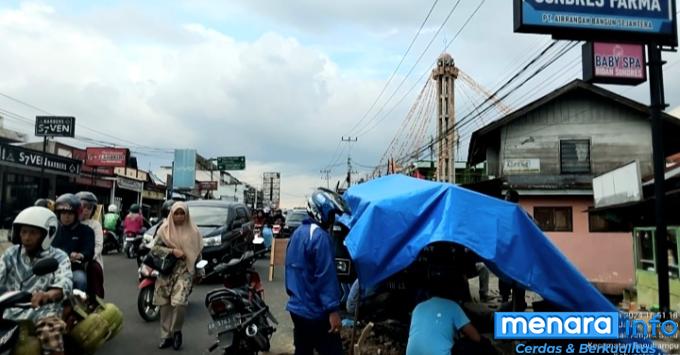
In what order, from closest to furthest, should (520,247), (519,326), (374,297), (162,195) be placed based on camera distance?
1. (519,326)
2. (520,247)
3. (374,297)
4. (162,195)

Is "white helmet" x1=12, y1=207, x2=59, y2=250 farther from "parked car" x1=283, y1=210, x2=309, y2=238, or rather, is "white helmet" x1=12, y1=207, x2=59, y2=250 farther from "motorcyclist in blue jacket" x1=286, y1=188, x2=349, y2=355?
"parked car" x1=283, y1=210, x2=309, y2=238

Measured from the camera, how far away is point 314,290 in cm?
407

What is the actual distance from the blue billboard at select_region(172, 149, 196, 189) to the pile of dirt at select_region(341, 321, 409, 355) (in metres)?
35.9

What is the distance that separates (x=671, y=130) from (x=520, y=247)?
813 inches

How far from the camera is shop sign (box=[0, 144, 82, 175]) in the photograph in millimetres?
20406

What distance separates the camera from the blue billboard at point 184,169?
40.0 metres

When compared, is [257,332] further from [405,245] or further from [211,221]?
[211,221]

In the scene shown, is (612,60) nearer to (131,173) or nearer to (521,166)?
(521,166)

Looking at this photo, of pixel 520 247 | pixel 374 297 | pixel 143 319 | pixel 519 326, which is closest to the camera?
pixel 519 326

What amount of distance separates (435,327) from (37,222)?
304 centimetres

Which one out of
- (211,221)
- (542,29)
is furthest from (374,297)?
(211,221)

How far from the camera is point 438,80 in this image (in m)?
34.0

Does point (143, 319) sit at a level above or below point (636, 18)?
below

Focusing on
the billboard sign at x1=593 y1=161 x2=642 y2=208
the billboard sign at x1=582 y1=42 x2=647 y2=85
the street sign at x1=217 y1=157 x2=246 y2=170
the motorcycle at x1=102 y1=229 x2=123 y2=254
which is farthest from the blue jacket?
the street sign at x1=217 y1=157 x2=246 y2=170
